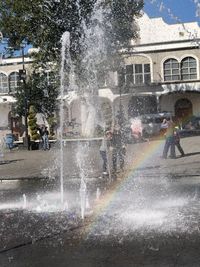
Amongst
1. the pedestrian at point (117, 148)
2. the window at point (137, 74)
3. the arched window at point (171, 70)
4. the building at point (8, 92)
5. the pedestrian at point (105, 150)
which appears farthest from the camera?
the building at point (8, 92)

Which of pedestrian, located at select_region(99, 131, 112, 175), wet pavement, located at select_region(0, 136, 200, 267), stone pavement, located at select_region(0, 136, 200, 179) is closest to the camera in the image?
wet pavement, located at select_region(0, 136, 200, 267)

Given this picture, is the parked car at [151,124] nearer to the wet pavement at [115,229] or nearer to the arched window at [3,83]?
the wet pavement at [115,229]

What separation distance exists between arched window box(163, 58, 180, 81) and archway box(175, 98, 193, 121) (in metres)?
2.44

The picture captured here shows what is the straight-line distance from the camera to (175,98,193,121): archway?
48.0 metres

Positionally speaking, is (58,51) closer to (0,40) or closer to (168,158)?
(0,40)

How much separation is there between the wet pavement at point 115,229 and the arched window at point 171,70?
33.8m

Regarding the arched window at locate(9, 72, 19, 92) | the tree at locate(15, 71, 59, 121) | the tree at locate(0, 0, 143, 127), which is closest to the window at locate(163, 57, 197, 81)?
the tree at locate(0, 0, 143, 127)

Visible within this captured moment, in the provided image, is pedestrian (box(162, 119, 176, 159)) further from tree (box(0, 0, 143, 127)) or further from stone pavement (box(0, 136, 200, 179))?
tree (box(0, 0, 143, 127))

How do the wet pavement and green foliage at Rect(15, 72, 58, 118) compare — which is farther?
green foliage at Rect(15, 72, 58, 118)

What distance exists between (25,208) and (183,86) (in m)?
37.9

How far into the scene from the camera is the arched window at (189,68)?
46906mm

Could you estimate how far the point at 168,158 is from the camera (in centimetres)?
1983

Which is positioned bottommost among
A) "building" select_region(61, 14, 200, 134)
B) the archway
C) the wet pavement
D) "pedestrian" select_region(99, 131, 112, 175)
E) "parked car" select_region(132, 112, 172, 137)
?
the wet pavement

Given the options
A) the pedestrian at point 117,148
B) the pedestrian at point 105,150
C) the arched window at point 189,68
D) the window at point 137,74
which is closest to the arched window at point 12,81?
the window at point 137,74
